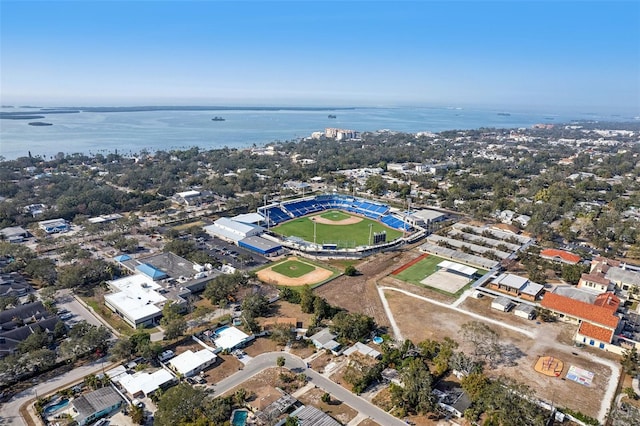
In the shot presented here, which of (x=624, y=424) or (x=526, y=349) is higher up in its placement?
(x=624, y=424)

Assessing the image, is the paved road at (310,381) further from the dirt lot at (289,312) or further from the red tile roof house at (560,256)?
the red tile roof house at (560,256)

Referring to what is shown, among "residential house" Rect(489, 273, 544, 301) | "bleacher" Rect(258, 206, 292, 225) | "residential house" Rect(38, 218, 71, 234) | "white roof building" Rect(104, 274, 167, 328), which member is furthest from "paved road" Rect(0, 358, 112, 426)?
"residential house" Rect(38, 218, 71, 234)

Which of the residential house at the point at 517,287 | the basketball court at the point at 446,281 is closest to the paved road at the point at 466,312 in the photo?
the basketball court at the point at 446,281

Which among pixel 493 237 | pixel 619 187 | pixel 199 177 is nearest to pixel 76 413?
pixel 493 237

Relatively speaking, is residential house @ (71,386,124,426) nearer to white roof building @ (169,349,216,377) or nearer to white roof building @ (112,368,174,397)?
white roof building @ (112,368,174,397)

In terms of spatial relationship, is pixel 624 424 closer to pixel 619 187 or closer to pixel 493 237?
pixel 493 237

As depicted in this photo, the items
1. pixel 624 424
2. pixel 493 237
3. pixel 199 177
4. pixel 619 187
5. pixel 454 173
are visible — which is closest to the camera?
pixel 624 424
